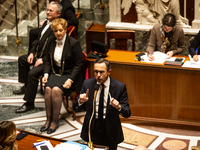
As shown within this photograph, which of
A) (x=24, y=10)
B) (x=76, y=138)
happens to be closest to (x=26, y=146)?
(x=76, y=138)

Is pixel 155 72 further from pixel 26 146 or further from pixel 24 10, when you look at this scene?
pixel 24 10

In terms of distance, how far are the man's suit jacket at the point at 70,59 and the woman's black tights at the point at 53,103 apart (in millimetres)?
278

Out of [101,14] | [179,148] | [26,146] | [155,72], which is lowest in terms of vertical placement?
[179,148]

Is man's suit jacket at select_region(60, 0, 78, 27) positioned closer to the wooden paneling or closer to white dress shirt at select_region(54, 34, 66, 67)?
the wooden paneling

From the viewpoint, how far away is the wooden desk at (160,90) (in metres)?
4.67

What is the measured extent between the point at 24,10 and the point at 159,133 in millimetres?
4391

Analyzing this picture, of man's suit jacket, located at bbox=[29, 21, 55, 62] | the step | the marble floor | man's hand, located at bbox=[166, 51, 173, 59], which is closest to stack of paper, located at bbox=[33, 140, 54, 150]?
the marble floor

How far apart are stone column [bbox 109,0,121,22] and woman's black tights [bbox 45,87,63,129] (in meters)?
1.94

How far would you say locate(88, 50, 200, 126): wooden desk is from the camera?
4.67m

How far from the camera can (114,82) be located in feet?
11.1

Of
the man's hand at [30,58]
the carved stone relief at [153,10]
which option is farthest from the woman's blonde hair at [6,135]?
the carved stone relief at [153,10]

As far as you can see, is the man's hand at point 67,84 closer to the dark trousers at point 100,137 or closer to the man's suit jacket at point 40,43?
the man's suit jacket at point 40,43

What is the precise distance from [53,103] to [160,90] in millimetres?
1435

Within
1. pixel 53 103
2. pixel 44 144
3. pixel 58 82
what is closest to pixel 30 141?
pixel 44 144
